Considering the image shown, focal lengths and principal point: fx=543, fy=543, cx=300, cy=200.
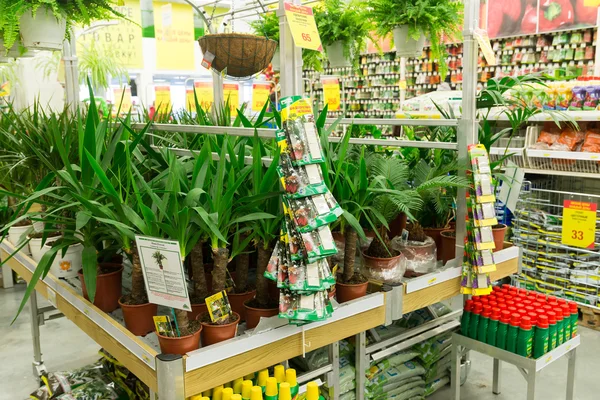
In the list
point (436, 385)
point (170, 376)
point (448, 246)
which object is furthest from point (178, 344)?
point (436, 385)

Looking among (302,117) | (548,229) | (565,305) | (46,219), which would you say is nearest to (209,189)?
(302,117)

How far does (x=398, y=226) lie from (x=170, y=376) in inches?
52.5

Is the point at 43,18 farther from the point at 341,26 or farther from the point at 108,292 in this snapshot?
the point at 341,26

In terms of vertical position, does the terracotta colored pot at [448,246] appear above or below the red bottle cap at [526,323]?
Result: above

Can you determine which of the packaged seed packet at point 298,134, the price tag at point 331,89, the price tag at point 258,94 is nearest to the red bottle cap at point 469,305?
the packaged seed packet at point 298,134

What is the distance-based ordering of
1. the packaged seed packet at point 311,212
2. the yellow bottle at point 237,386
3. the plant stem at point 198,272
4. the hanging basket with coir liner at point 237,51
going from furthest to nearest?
1. the hanging basket with coir liner at point 237,51
2. the plant stem at point 198,272
3. the yellow bottle at point 237,386
4. the packaged seed packet at point 311,212

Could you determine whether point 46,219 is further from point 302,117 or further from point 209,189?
point 302,117

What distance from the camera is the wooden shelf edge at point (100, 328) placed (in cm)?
159

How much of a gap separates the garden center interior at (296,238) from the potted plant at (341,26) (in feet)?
0.05

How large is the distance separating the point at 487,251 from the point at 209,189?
46.9 inches

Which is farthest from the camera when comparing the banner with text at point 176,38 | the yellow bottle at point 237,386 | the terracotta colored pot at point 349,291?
the banner with text at point 176,38

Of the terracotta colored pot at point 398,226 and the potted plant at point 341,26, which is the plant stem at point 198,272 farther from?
the potted plant at point 341,26

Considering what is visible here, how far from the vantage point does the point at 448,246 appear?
2.45m

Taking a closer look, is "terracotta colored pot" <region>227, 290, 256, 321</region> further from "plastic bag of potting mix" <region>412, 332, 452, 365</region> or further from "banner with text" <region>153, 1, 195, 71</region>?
"banner with text" <region>153, 1, 195, 71</region>
